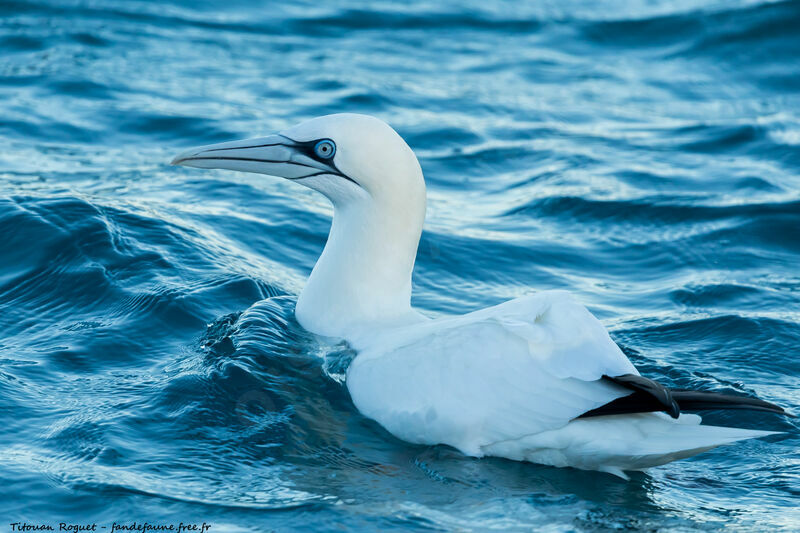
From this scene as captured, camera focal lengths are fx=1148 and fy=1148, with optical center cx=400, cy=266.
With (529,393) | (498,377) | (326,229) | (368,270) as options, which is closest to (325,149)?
(368,270)

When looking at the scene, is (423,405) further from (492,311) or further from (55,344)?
(55,344)

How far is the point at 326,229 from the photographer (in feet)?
29.4

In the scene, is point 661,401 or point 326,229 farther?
point 326,229

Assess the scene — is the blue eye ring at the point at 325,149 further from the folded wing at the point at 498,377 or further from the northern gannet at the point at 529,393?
the folded wing at the point at 498,377

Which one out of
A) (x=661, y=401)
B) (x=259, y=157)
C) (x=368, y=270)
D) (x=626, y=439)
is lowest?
(x=626, y=439)

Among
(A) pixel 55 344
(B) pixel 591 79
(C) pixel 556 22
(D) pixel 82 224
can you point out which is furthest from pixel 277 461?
(C) pixel 556 22

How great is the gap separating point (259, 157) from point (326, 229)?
2640mm

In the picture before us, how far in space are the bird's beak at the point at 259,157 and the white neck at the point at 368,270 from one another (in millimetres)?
348

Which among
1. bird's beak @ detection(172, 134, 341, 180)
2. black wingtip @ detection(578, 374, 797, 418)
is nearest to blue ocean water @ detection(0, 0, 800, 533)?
black wingtip @ detection(578, 374, 797, 418)

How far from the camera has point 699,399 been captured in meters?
4.91

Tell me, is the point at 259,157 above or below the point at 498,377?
above

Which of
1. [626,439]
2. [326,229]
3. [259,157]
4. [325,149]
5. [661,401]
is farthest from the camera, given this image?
[326,229]

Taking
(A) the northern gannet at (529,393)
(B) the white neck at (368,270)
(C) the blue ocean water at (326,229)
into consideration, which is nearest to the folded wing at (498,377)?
(A) the northern gannet at (529,393)

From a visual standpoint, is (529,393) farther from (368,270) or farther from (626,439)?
(368,270)
